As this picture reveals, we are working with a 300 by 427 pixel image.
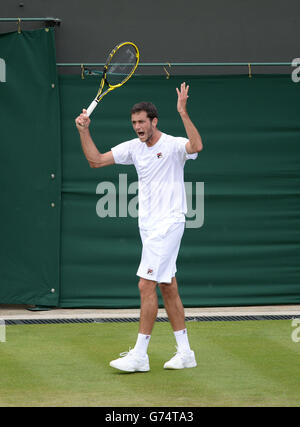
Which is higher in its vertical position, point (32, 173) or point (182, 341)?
point (32, 173)

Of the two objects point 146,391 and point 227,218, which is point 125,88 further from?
point 146,391

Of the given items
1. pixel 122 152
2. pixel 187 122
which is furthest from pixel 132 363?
pixel 187 122

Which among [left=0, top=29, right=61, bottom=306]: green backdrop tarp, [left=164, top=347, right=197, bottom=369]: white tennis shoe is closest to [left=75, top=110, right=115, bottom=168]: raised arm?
[left=164, top=347, right=197, bottom=369]: white tennis shoe

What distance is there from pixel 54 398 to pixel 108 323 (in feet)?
8.79

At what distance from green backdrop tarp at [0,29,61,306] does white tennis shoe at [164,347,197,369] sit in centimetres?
261

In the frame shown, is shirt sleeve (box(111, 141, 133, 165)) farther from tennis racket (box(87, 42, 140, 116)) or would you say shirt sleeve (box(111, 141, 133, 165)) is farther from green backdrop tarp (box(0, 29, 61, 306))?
green backdrop tarp (box(0, 29, 61, 306))

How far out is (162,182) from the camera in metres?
6.00

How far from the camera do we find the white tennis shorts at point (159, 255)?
595 centimetres

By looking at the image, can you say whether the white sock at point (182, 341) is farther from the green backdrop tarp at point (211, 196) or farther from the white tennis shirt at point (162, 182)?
the green backdrop tarp at point (211, 196)

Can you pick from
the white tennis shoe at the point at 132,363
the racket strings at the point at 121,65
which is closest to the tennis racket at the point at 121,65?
the racket strings at the point at 121,65

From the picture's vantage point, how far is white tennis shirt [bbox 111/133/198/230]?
600 centimetres

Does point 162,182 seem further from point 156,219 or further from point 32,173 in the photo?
point 32,173

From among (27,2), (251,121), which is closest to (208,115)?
(251,121)

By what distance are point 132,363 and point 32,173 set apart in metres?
3.04
